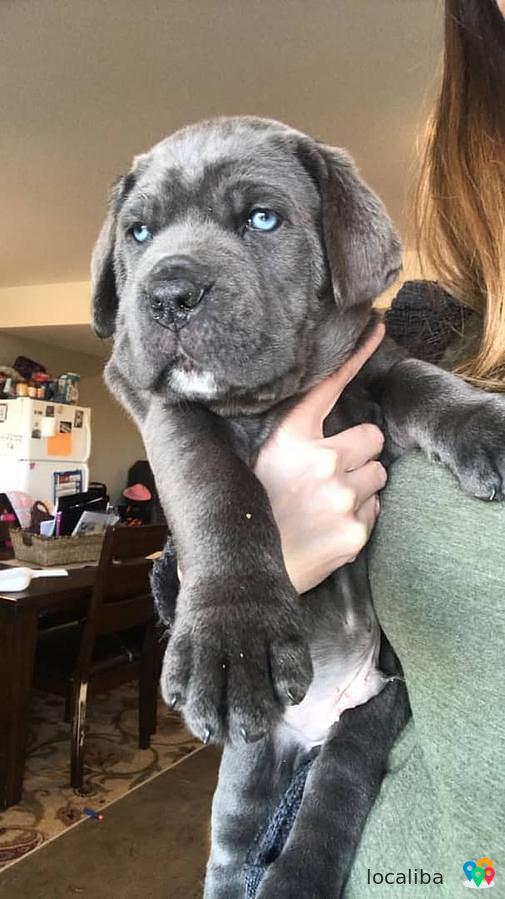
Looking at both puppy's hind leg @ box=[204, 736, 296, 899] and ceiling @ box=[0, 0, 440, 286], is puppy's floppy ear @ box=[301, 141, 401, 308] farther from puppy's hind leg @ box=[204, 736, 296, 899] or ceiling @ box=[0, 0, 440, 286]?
ceiling @ box=[0, 0, 440, 286]

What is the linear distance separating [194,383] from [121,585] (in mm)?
2625

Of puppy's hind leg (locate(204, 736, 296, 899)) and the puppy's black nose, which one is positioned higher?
the puppy's black nose

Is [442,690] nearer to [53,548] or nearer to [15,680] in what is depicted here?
[15,680]

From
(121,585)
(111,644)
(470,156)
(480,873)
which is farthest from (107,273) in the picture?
(111,644)

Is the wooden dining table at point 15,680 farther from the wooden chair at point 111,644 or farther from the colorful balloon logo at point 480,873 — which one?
the colorful balloon logo at point 480,873

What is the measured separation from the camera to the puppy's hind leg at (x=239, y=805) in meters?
1.02

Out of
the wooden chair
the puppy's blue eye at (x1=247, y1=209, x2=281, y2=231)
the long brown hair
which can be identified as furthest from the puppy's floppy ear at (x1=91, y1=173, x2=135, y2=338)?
the wooden chair

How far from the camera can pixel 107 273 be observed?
117 cm

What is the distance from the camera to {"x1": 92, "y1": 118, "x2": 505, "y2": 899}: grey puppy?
2.81ft

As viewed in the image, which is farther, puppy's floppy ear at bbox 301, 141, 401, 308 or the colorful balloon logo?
puppy's floppy ear at bbox 301, 141, 401, 308

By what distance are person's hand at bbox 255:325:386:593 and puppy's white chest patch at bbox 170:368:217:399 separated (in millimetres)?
140

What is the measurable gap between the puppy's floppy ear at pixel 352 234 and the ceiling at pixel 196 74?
1.85 metres

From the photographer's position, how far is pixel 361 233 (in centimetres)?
102

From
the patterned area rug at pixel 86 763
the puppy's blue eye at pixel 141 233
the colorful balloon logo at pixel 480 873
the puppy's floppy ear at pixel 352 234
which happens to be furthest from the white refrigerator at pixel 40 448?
the colorful balloon logo at pixel 480 873
